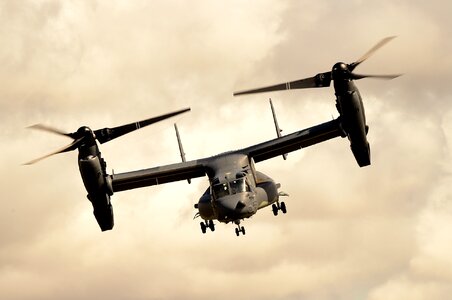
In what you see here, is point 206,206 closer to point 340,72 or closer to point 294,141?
point 294,141

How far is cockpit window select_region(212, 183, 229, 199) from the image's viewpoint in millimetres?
61219

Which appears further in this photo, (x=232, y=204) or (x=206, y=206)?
(x=206, y=206)

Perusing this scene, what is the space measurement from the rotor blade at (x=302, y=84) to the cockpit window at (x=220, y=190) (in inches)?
202

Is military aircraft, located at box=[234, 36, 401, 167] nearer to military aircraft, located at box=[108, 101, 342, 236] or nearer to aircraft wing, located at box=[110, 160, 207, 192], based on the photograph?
military aircraft, located at box=[108, 101, 342, 236]

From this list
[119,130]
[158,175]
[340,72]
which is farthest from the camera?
[158,175]

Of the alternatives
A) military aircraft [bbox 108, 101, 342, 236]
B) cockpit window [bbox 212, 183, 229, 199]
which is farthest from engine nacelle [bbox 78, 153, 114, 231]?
cockpit window [bbox 212, 183, 229, 199]

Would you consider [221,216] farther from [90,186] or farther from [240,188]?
[90,186]

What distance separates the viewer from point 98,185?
6200 cm

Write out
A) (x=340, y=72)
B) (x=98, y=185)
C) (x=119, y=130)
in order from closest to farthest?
(x=340, y=72)
(x=98, y=185)
(x=119, y=130)

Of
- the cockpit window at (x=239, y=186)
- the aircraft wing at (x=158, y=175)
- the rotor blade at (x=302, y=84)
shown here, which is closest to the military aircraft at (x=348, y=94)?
the rotor blade at (x=302, y=84)

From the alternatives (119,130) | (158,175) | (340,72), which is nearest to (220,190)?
(119,130)

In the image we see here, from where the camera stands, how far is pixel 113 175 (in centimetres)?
6725

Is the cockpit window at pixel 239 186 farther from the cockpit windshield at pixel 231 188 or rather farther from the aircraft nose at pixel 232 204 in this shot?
the aircraft nose at pixel 232 204

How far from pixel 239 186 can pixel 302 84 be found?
6.81 metres
